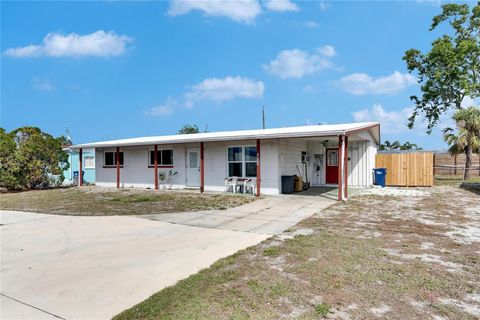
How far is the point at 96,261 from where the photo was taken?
5.00 meters

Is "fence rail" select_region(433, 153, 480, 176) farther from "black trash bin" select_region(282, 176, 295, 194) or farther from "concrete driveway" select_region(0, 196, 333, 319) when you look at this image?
"concrete driveway" select_region(0, 196, 333, 319)

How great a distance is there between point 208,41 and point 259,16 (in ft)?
26.8

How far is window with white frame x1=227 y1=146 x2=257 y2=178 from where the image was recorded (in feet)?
45.1

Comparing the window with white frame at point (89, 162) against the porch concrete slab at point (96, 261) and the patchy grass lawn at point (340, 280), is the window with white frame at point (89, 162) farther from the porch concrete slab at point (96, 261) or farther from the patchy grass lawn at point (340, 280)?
the patchy grass lawn at point (340, 280)

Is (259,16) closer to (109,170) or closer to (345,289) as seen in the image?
(109,170)

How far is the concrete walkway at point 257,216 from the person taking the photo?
7363 millimetres

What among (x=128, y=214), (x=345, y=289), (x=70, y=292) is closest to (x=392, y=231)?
(x=345, y=289)

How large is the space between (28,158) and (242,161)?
41.9 ft

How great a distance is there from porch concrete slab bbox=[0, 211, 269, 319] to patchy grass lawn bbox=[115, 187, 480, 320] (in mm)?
428

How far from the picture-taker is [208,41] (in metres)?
21.7

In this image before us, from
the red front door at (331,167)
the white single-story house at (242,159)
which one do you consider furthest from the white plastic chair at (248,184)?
the red front door at (331,167)

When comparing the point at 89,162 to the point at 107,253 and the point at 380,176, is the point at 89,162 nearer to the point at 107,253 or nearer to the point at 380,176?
the point at 107,253

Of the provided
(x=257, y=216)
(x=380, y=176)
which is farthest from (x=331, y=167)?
(x=257, y=216)

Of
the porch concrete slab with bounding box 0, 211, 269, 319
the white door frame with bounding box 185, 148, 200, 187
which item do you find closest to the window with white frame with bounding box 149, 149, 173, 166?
the white door frame with bounding box 185, 148, 200, 187
